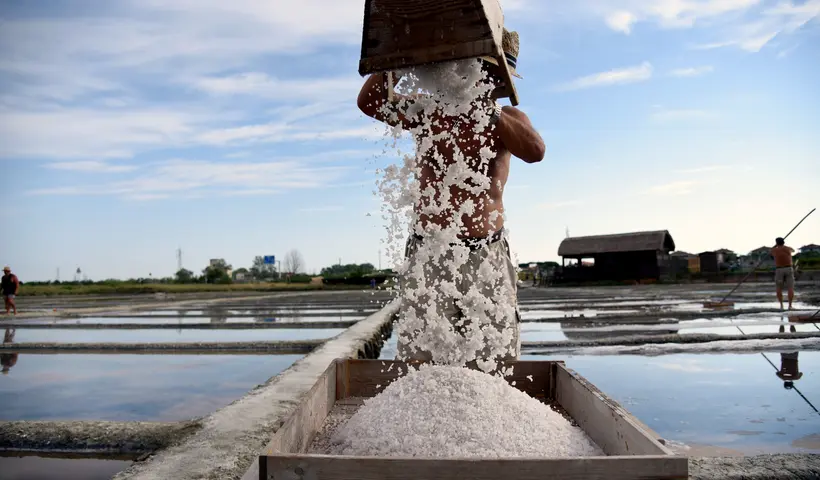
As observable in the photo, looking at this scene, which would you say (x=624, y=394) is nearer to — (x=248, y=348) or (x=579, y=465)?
(x=579, y=465)

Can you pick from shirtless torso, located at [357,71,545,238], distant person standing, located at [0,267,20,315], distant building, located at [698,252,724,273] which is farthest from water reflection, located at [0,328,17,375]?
distant building, located at [698,252,724,273]

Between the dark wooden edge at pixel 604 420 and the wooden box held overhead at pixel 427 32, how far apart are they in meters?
1.08

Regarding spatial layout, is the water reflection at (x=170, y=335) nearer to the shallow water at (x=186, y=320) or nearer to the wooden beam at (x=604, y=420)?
the shallow water at (x=186, y=320)

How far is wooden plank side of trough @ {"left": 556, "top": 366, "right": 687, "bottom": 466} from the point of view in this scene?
1.26m

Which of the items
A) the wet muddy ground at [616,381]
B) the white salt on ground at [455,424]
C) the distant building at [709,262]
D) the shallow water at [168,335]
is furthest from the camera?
the distant building at [709,262]

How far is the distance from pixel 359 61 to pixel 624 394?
2.40 m

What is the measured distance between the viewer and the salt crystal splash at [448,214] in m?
2.07

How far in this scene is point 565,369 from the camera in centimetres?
201

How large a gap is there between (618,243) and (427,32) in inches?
994

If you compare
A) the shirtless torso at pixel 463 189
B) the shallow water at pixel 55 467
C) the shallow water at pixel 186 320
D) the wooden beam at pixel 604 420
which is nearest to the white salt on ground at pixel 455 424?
the wooden beam at pixel 604 420

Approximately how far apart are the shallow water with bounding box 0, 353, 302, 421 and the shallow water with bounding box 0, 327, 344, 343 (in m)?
1.10

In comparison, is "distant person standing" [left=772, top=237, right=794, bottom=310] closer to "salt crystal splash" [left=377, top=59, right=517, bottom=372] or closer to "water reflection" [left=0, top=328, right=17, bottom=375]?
"salt crystal splash" [left=377, top=59, right=517, bottom=372]

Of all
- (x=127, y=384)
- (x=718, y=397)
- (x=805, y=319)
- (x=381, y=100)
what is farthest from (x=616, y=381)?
(x=805, y=319)

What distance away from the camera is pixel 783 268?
8.98 meters
